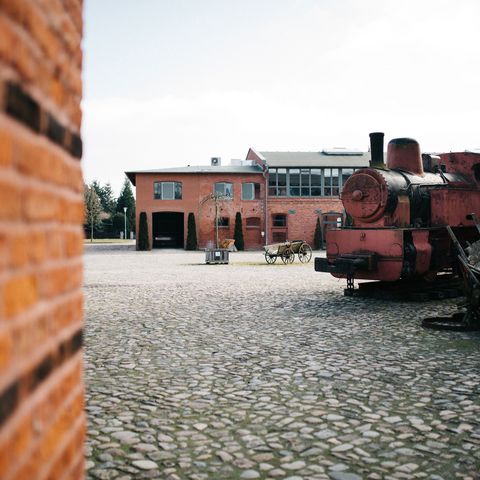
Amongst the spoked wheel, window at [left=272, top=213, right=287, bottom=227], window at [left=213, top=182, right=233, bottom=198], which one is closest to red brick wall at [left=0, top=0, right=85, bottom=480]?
the spoked wheel

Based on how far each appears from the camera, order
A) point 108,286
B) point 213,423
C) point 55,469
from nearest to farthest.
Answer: point 55,469
point 213,423
point 108,286

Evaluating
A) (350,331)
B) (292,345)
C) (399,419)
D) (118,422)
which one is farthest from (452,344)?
(118,422)

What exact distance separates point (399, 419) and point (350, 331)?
333 centimetres

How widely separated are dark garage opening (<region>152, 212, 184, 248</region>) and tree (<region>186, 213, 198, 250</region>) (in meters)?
5.36

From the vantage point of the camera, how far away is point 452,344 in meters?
6.24

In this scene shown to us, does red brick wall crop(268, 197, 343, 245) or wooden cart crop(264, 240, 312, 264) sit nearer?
wooden cart crop(264, 240, 312, 264)

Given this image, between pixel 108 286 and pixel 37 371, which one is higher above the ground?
pixel 37 371

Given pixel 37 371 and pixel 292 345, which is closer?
pixel 37 371

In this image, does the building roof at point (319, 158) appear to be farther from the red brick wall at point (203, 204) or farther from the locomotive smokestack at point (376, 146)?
the locomotive smokestack at point (376, 146)

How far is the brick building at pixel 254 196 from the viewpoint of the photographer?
1458 inches

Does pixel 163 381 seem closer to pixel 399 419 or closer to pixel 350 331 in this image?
pixel 399 419

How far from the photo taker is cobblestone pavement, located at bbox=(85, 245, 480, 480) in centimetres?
309

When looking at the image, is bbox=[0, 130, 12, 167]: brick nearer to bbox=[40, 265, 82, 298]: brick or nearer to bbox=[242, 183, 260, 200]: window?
bbox=[40, 265, 82, 298]: brick

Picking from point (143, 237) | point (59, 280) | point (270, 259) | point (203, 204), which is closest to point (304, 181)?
point (203, 204)
